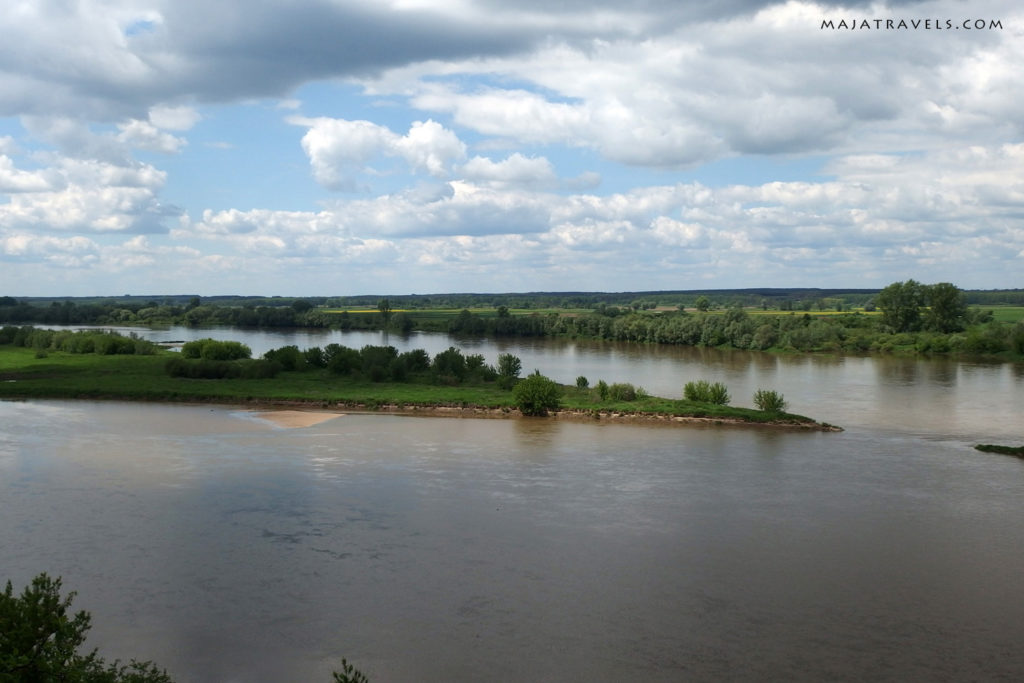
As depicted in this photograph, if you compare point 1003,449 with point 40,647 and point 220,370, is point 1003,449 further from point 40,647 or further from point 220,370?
point 220,370

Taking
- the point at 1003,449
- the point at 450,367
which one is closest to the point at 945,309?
the point at 450,367

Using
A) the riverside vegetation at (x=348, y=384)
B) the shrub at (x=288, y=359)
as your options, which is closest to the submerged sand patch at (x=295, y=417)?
the riverside vegetation at (x=348, y=384)

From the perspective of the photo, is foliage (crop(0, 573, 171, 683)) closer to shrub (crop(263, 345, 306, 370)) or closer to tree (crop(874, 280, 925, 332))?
shrub (crop(263, 345, 306, 370))

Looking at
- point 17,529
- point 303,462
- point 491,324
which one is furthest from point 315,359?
point 491,324

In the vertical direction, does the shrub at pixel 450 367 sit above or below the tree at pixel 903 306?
below

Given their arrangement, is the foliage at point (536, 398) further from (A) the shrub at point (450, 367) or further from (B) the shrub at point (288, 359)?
(B) the shrub at point (288, 359)

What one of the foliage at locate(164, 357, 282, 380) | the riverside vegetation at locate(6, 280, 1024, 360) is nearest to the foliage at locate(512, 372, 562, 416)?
the foliage at locate(164, 357, 282, 380)

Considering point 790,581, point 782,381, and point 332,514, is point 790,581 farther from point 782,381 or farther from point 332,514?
point 782,381

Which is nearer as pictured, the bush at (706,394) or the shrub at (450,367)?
the bush at (706,394)
